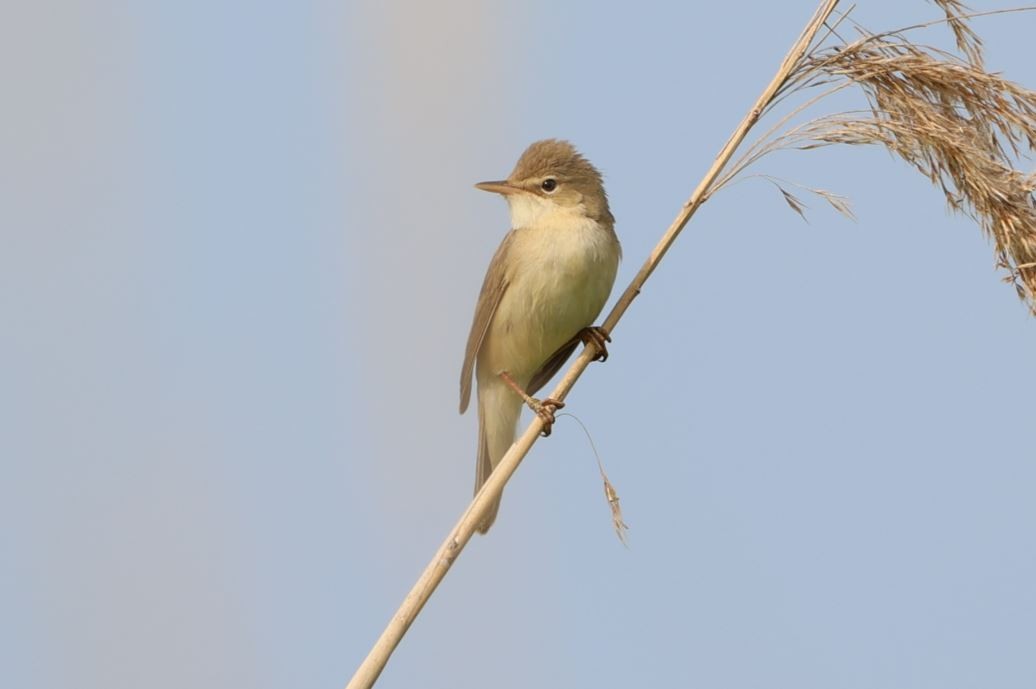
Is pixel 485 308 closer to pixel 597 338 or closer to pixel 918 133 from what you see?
pixel 597 338

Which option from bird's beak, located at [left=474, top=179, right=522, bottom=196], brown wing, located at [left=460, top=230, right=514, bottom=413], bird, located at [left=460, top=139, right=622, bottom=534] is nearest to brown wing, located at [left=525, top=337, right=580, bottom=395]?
bird, located at [left=460, top=139, right=622, bottom=534]

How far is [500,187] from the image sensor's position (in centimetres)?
417

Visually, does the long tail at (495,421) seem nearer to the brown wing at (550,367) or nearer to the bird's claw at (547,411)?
the brown wing at (550,367)

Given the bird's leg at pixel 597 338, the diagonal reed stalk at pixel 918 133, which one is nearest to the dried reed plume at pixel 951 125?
the diagonal reed stalk at pixel 918 133

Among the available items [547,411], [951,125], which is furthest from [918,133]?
[547,411]

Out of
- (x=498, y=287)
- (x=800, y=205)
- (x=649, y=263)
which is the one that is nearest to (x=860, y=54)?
(x=800, y=205)

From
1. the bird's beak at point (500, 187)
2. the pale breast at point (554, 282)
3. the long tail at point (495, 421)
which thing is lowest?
the long tail at point (495, 421)

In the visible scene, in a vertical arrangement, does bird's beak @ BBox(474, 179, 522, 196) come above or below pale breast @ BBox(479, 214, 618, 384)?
above

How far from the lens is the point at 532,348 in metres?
4.26

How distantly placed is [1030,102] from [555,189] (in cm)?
206

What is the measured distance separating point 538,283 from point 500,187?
398 mm

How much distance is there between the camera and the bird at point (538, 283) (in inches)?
159

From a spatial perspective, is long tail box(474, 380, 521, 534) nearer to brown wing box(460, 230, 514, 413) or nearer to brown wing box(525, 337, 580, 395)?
brown wing box(525, 337, 580, 395)

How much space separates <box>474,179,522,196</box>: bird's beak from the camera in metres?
4.11
